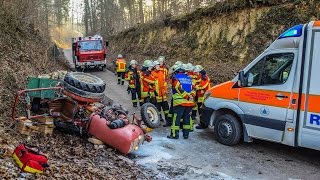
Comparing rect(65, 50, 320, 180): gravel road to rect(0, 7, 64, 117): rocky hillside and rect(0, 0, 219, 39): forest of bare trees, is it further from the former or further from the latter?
rect(0, 0, 219, 39): forest of bare trees

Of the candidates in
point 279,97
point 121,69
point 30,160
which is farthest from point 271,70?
point 121,69

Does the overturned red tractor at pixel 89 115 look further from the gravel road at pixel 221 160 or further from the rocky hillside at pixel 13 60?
the rocky hillside at pixel 13 60

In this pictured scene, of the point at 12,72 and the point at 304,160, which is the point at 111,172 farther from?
the point at 12,72

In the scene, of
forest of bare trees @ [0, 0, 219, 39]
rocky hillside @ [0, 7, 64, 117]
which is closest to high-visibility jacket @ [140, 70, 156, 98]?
rocky hillside @ [0, 7, 64, 117]

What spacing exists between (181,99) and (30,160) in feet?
14.6

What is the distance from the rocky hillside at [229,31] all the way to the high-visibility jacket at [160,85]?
562 cm

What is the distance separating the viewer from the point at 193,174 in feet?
22.1

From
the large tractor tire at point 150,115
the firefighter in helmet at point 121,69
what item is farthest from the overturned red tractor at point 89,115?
the firefighter in helmet at point 121,69

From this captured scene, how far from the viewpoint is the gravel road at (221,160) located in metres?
6.79

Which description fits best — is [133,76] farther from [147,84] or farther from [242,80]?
[242,80]

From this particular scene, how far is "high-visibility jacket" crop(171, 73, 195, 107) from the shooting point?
29.2ft

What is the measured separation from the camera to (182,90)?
890 cm

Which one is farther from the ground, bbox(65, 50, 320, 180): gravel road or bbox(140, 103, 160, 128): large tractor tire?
A: bbox(140, 103, 160, 128): large tractor tire

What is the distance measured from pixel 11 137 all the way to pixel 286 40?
5.65 metres
